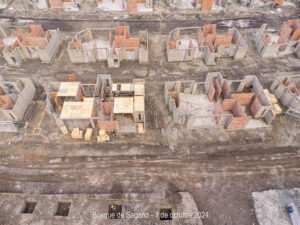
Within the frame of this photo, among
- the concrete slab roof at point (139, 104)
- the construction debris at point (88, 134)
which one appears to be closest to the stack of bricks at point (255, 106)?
the concrete slab roof at point (139, 104)

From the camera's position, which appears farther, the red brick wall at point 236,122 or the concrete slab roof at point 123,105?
the concrete slab roof at point 123,105

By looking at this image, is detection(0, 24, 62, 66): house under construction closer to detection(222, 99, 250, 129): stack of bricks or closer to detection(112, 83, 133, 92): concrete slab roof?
detection(112, 83, 133, 92): concrete slab roof

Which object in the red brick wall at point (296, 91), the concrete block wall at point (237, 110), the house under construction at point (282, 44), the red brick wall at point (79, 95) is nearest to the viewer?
the concrete block wall at point (237, 110)

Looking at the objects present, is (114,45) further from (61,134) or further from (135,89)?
(61,134)

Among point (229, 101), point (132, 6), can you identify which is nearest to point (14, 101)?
point (229, 101)

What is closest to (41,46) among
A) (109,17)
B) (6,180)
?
(109,17)

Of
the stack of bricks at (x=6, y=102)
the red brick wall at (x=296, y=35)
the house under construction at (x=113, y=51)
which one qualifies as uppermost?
the red brick wall at (x=296, y=35)

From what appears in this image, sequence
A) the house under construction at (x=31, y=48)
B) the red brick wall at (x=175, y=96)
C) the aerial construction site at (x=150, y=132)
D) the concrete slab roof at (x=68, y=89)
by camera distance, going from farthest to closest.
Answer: the house under construction at (x=31, y=48) → the red brick wall at (x=175, y=96) → the concrete slab roof at (x=68, y=89) → the aerial construction site at (x=150, y=132)

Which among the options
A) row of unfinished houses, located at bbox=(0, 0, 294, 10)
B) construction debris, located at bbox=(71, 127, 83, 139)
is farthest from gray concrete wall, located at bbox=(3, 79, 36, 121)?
row of unfinished houses, located at bbox=(0, 0, 294, 10)

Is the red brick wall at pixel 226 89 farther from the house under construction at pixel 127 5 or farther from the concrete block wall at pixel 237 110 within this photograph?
the house under construction at pixel 127 5
